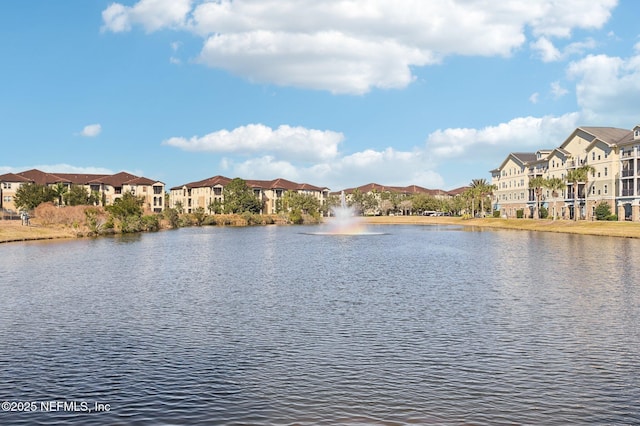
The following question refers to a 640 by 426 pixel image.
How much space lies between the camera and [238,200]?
542 feet

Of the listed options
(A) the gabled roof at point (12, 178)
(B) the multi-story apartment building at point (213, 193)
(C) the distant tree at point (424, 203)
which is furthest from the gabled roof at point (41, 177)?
(C) the distant tree at point (424, 203)

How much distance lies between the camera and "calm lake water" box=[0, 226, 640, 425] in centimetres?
1303

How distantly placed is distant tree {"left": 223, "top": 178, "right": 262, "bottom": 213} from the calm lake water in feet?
418

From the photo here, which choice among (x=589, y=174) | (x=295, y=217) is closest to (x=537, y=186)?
(x=589, y=174)

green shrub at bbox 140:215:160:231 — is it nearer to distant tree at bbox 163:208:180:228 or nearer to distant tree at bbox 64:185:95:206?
distant tree at bbox 163:208:180:228

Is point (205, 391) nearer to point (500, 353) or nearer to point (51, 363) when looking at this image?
point (51, 363)

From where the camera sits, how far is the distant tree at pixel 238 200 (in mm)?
164500

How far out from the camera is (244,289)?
104 ft

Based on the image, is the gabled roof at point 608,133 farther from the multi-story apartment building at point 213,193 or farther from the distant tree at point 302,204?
the multi-story apartment building at point 213,193

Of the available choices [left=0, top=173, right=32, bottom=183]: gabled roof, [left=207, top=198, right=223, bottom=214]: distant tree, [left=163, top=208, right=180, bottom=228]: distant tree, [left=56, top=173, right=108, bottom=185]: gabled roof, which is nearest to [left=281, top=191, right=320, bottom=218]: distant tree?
[left=207, top=198, right=223, bottom=214]: distant tree

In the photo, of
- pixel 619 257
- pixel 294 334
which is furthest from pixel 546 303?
pixel 619 257

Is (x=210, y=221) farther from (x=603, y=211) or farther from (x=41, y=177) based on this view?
(x=603, y=211)

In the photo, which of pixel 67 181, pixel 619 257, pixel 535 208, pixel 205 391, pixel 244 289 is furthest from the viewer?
pixel 67 181

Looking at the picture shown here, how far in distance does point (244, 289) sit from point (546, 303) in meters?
15.6
